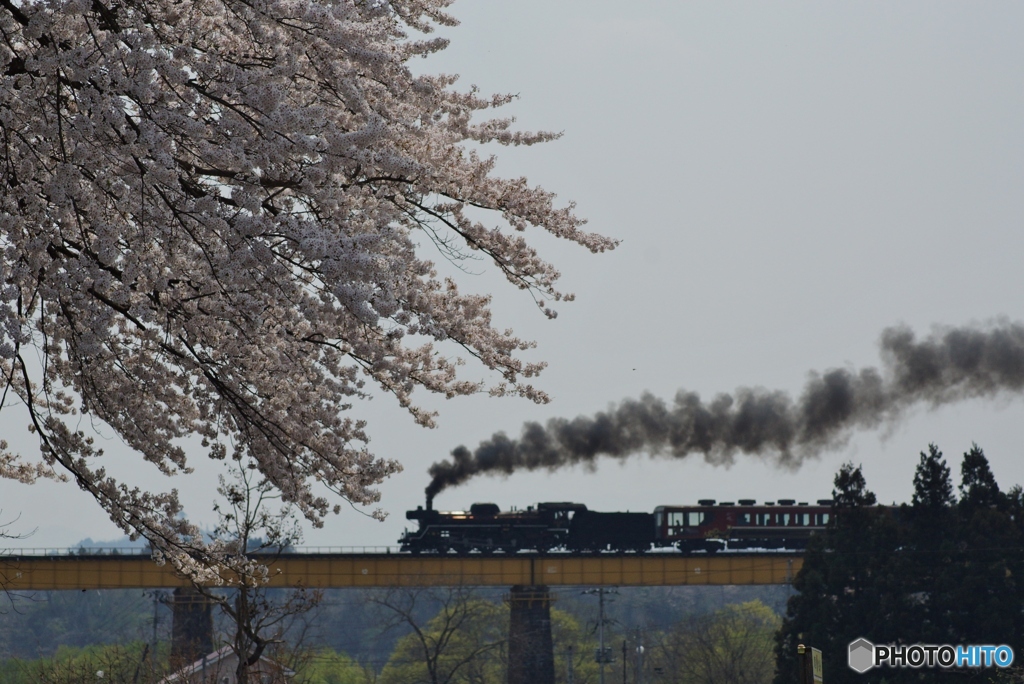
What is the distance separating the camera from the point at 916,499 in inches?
1547

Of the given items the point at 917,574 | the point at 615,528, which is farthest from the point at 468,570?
the point at 917,574

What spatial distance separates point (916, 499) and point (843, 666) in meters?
7.18

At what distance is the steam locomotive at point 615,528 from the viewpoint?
152 feet

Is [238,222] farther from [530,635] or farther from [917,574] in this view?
[530,635]

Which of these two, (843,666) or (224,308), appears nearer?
(224,308)

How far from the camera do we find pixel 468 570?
152 ft

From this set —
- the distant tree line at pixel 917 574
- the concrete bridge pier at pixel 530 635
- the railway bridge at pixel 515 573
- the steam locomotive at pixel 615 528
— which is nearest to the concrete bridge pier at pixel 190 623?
the railway bridge at pixel 515 573

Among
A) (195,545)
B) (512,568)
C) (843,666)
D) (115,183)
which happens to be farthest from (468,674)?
(115,183)

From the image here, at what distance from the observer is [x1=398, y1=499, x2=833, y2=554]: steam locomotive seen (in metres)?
46.3

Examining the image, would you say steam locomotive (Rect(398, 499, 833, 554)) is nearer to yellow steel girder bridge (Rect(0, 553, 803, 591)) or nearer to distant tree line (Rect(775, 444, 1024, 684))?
yellow steel girder bridge (Rect(0, 553, 803, 591))

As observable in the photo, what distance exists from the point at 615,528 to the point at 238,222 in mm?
41632

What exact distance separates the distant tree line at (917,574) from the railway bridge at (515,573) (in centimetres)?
801

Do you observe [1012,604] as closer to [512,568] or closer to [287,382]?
[512,568]

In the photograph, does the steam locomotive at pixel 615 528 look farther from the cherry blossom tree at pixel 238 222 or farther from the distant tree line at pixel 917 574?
the cherry blossom tree at pixel 238 222
